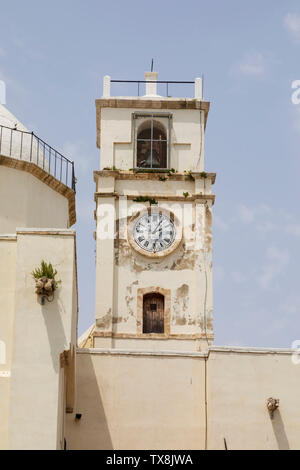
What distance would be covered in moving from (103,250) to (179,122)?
225 inches

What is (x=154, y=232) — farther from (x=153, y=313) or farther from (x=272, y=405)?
(x=272, y=405)

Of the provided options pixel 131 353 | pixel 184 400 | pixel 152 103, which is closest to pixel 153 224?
pixel 152 103

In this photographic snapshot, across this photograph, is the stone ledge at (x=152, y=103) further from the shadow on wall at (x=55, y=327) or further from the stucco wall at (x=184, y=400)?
the shadow on wall at (x=55, y=327)

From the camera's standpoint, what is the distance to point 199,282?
34031mm

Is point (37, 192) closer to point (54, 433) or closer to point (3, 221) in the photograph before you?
point (3, 221)

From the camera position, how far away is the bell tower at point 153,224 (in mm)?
33531

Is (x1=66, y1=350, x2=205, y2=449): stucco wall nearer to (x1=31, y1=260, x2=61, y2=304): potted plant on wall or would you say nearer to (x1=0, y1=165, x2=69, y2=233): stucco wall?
(x1=0, y1=165, x2=69, y2=233): stucco wall

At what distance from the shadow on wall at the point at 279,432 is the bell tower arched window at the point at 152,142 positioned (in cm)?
1303

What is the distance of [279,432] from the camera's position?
2542cm

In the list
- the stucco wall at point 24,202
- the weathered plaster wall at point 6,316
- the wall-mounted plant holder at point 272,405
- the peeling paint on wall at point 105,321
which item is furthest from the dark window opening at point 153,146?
the weathered plaster wall at point 6,316

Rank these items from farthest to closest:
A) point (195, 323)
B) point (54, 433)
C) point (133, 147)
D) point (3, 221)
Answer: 1. point (133, 147)
2. point (195, 323)
3. point (3, 221)
4. point (54, 433)

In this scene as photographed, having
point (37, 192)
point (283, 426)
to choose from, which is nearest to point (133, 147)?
point (37, 192)

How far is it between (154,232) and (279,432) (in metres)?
11.1
